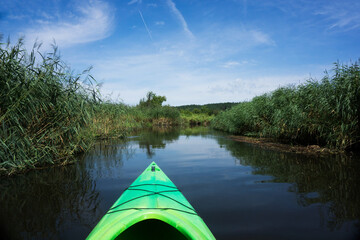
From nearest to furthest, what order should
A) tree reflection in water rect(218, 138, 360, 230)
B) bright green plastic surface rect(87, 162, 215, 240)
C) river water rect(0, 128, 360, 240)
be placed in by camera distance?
bright green plastic surface rect(87, 162, 215, 240) < river water rect(0, 128, 360, 240) < tree reflection in water rect(218, 138, 360, 230)

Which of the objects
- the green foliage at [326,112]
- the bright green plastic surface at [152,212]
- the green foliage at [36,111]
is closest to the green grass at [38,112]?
the green foliage at [36,111]

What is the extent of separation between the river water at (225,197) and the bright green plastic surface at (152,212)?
568 millimetres

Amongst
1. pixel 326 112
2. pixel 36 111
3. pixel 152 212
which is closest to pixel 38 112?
pixel 36 111

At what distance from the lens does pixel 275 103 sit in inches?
367

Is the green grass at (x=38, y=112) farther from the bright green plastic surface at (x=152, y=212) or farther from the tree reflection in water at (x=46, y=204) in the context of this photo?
the bright green plastic surface at (x=152, y=212)

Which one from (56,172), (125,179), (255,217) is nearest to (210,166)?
(125,179)

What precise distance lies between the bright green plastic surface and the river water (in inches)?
22.4

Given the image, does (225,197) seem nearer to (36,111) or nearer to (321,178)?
(321,178)

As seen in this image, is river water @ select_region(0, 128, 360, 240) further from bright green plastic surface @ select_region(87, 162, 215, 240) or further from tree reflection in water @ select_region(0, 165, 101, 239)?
bright green plastic surface @ select_region(87, 162, 215, 240)

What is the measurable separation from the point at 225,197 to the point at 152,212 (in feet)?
6.26

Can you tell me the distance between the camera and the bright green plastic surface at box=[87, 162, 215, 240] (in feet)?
5.73

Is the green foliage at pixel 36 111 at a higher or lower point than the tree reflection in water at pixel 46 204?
higher

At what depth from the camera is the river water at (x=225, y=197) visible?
255 cm

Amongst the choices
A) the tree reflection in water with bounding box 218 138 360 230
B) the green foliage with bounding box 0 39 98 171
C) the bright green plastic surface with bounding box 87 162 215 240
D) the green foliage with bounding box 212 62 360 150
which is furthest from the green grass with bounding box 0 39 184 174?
the green foliage with bounding box 212 62 360 150
